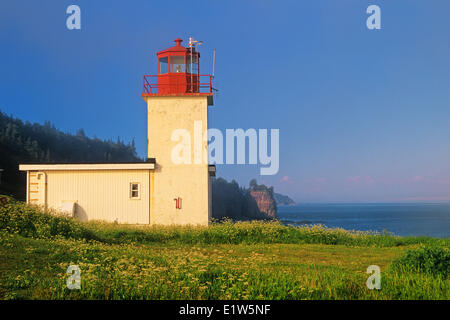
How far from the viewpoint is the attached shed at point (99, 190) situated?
2344cm

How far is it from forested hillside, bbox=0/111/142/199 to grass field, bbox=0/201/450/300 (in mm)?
50751

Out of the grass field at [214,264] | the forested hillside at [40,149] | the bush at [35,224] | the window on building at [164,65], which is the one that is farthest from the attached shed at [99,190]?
the forested hillside at [40,149]

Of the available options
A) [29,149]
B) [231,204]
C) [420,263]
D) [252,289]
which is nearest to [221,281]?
[252,289]

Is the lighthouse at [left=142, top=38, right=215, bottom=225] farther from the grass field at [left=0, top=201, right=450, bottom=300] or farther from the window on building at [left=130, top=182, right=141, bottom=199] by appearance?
the grass field at [left=0, top=201, right=450, bottom=300]

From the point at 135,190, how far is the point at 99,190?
2.02 meters

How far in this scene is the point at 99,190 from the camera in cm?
2353

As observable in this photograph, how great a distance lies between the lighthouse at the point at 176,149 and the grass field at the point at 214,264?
366 cm

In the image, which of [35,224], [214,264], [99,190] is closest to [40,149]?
[99,190]

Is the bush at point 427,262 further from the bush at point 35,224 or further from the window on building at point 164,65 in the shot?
the window on building at point 164,65

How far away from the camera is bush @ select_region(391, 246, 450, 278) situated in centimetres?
1036

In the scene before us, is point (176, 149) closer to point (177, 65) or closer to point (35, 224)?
point (177, 65)

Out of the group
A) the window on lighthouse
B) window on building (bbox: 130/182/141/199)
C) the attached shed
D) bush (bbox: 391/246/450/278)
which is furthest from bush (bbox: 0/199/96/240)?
bush (bbox: 391/246/450/278)
